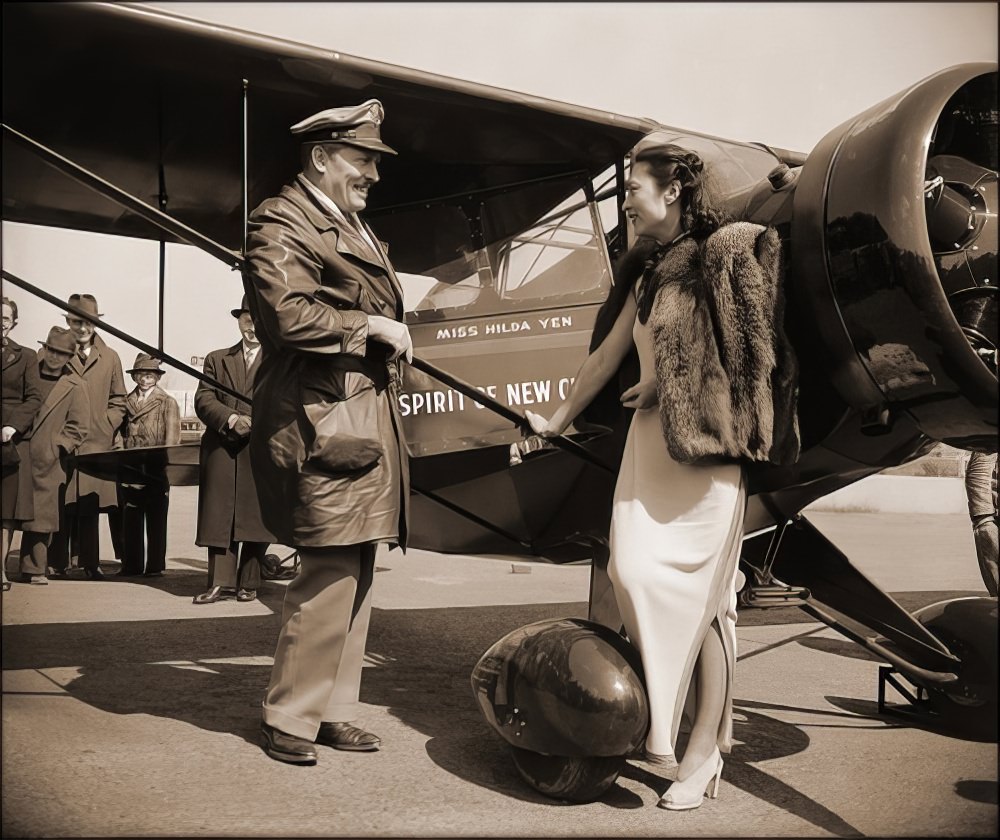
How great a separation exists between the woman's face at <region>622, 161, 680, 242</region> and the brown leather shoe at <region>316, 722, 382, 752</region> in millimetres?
1783

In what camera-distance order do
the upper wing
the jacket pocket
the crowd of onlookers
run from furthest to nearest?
the crowd of onlookers, the upper wing, the jacket pocket

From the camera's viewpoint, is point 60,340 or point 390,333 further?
point 60,340

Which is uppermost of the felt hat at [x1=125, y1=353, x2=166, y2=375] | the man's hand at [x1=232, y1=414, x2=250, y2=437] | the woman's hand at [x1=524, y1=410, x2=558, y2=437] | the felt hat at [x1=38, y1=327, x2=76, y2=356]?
the felt hat at [x1=38, y1=327, x2=76, y2=356]

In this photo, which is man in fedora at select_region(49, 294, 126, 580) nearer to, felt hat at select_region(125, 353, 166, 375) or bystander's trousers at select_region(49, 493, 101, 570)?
bystander's trousers at select_region(49, 493, 101, 570)

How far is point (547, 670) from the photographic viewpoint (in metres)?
2.75

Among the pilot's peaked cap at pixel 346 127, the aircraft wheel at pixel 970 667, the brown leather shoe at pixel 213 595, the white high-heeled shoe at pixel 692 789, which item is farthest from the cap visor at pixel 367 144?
the brown leather shoe at pixel 213 595

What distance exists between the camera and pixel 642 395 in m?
2.84

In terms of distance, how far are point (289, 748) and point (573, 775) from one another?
33.9 inches

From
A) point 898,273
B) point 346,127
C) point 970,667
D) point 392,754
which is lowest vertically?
point 392,754

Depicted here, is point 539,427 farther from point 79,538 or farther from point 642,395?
point 79,538

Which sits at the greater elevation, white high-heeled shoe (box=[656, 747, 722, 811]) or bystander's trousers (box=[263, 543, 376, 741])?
bystander's trousers (box=[263, 543, 376, 741])

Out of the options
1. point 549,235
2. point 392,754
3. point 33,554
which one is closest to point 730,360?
point 392,754

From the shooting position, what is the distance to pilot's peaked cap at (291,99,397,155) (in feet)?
10.3

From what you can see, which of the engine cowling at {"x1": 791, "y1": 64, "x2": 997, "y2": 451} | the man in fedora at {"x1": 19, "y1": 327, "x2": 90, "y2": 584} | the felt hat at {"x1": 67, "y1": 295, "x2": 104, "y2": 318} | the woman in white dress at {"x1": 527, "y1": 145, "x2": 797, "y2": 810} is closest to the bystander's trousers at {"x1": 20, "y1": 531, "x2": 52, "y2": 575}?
the man in fedora at {"x1": 19, "y1": 327, "x2": 90, "y2": 584}
